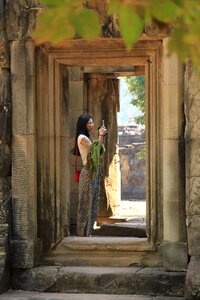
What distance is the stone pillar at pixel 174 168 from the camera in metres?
5.99

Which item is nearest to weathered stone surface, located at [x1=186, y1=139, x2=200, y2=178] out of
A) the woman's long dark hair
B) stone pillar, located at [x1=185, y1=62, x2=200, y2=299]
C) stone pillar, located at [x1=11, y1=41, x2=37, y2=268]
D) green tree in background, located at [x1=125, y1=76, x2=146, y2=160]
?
stone pillar, located at [x1=185, y1=62, x2=200, y2=299]

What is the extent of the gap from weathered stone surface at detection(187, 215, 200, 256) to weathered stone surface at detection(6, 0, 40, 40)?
2.12 meters

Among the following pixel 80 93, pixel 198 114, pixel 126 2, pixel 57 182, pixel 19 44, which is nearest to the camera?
pixel 126 2

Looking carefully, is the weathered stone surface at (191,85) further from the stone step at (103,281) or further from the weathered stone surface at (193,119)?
the stone step at (103,281)

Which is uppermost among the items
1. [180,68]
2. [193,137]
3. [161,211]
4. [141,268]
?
[180,68]

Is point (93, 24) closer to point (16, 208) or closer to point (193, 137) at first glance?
point (193, 137)

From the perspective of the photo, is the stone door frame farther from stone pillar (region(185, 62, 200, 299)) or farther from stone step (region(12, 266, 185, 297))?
stone pillar (region(185, 62, 200, 299))

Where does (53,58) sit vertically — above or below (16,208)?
above

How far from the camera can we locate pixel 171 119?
6.02 meters

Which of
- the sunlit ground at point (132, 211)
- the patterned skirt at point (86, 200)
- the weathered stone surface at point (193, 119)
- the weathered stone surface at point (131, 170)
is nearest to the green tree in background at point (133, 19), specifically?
the weathered stone surface at point (193, 119)

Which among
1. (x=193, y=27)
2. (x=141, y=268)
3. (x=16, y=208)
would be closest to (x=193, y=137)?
(x=141, y=268)

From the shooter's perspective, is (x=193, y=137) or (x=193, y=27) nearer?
(x=193, y=27)

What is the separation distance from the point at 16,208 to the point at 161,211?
1300 millimetres

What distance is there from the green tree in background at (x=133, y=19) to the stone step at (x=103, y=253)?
4809 mm
